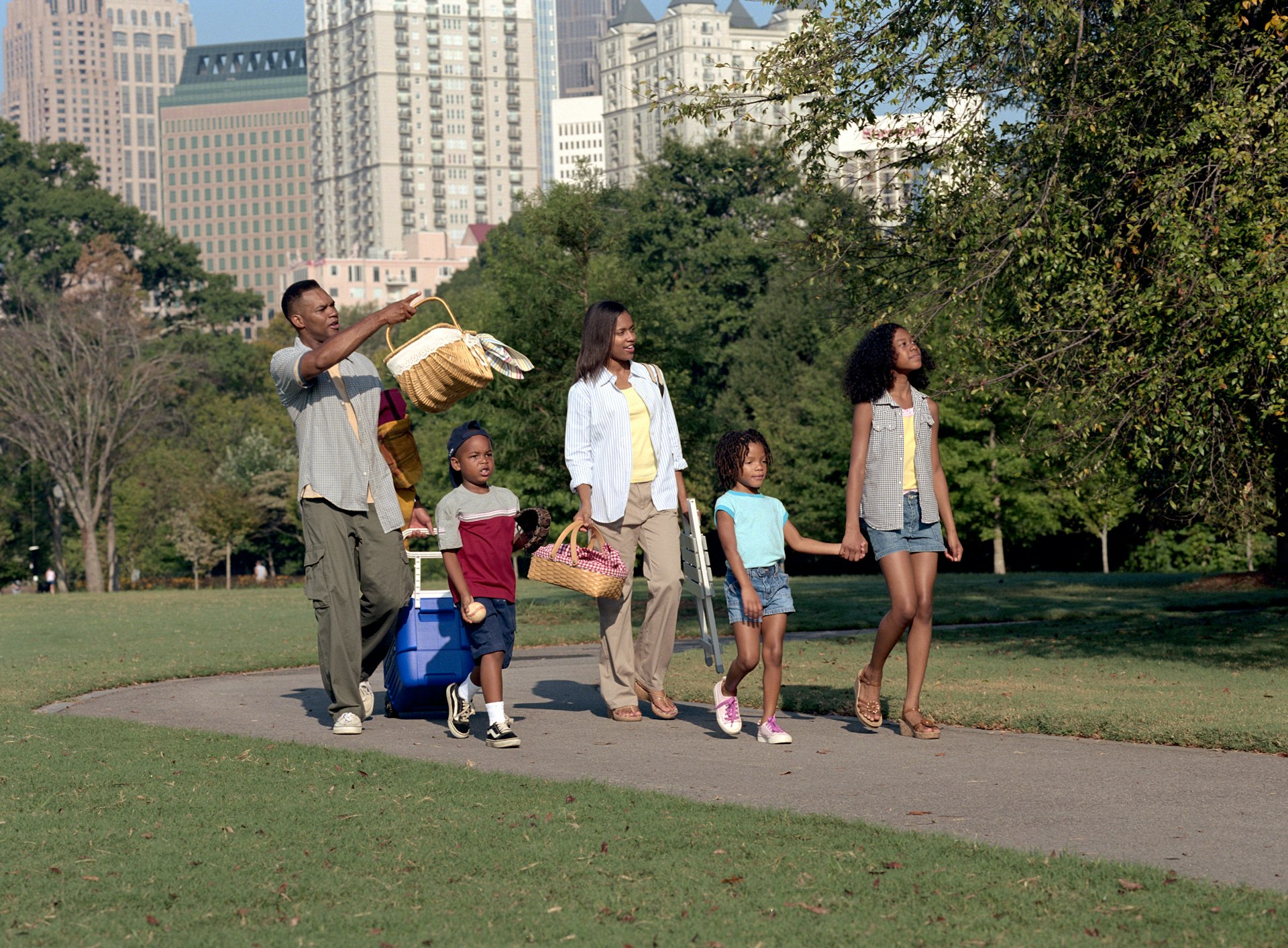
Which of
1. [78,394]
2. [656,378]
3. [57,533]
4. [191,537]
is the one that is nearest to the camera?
[656,378]

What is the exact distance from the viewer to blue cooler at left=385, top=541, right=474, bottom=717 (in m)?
8.65

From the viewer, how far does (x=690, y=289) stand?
64375 millimetres

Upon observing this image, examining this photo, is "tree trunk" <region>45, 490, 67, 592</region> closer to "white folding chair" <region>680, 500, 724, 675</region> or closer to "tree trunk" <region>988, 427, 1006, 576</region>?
"tree trunk" <region>988, 427, 1006, 576</region>

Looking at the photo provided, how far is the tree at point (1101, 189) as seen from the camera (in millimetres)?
10047

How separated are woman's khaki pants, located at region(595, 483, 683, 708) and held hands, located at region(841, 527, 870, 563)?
106 centimetres

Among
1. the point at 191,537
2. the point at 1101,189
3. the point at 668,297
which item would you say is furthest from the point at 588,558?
the point at 191,537

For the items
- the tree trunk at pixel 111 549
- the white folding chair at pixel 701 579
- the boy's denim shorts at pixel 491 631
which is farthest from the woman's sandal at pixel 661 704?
the tree trunk at pixel 111 549

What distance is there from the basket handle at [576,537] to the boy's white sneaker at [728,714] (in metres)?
0.98

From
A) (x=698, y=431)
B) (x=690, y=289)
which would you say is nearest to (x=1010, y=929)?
(x=698, y=431)

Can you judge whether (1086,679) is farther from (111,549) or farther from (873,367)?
(111,549)

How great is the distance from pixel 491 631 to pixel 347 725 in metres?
0.95

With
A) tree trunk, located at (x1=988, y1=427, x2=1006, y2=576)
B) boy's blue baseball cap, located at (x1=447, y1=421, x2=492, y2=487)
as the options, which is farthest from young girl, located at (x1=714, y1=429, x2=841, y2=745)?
tree trunk, located at (x1=988, y1=427, x2=1006, y2=576)

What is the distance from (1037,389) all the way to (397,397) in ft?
17.9

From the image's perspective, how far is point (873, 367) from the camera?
7.91 meters
